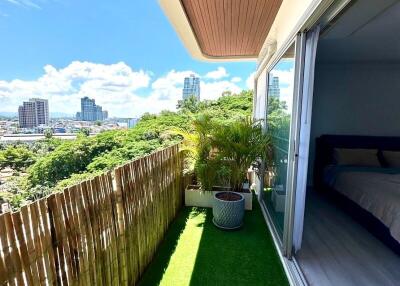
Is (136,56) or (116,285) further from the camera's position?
(136,56)

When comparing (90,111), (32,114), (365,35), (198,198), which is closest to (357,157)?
(365,35)

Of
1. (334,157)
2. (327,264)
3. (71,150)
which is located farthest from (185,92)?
(327,264)

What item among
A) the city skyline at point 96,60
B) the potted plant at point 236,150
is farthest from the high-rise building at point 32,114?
the potted plant at point 236,150

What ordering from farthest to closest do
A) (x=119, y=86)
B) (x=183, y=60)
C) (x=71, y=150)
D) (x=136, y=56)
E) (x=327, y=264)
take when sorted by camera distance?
(x=119, y=86), (x=136, y=56), (x=183, y=60), (x=71, y=150), (x=327, y=264)

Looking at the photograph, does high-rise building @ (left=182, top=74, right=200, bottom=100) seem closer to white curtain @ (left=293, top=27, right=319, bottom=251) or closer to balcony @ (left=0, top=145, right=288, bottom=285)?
balcony @ (left=0, top=145, right=288, bottom=285)

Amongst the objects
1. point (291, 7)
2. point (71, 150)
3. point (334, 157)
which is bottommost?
point (71, 150)

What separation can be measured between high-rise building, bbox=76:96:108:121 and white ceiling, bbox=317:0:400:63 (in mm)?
26738

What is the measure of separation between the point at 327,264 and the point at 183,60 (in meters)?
31.6

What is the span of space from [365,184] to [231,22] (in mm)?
2944

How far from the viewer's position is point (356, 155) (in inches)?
180

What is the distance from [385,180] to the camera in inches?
135

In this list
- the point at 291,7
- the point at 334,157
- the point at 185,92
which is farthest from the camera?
the point at 185,92

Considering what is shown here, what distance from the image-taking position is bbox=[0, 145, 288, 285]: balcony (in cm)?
113

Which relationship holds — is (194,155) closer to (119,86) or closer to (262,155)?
(262,155)
